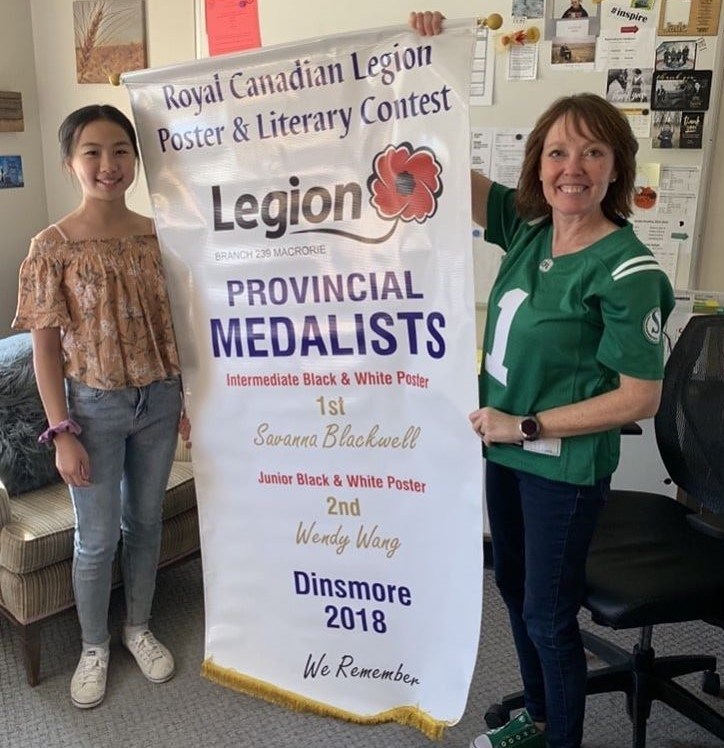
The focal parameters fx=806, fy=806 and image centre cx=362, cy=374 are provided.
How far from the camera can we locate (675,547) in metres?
1.77

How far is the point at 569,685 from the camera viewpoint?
5.12 feet

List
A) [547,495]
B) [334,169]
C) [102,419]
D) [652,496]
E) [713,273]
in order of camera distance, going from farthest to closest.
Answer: [713,273], [652,496], [102,419], [334,169], [547,495]

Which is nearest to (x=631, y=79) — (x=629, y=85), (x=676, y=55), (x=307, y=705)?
(x=629, y=85)

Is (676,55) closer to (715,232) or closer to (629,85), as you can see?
(629,85)

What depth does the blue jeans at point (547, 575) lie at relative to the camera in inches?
57.2

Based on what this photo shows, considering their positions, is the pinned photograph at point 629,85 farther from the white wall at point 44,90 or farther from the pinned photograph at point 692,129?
the white wall at point 44,90

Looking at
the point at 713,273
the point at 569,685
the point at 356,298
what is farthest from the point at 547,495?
the point at 713,273

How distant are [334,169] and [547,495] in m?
0.73

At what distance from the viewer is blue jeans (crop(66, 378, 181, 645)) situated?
5.90ft

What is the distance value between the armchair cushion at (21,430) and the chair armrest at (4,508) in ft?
0.59

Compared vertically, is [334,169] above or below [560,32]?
below

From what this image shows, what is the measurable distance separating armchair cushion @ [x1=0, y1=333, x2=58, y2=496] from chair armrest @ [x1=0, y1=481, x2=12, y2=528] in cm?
18

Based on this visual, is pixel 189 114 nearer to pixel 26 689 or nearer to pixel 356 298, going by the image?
pixel 356 298

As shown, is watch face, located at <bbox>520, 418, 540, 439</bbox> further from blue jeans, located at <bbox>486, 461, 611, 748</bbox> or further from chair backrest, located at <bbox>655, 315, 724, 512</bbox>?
chair backrest, located at <bbox>655, 315, 724, 512</bbox>
